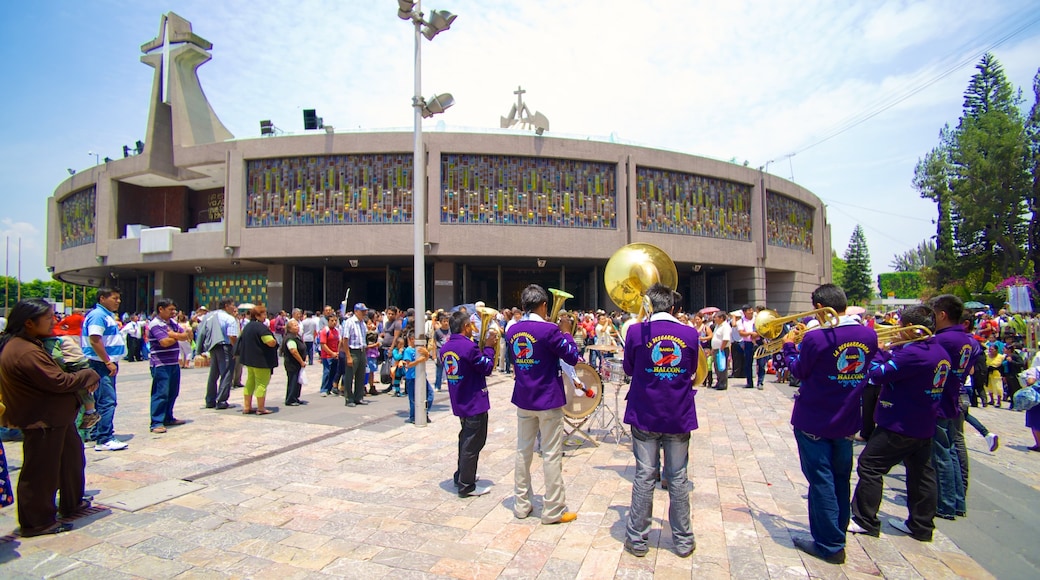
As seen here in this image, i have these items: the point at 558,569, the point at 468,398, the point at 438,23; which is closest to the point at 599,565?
the point at 558,569

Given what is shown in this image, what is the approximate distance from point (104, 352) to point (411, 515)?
4447 mm

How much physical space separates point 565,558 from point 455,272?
21.4m

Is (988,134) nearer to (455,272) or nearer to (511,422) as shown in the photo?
(455,272)

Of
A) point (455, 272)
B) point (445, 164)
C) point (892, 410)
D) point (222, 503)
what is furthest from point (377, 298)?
point (892, 410)

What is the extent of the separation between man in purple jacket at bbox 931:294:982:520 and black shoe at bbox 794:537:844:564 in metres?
1.60

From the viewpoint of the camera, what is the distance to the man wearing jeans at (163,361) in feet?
22.8

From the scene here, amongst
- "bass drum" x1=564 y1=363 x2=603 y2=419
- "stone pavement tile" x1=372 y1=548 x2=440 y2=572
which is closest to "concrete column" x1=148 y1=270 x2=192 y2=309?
"bass drum" x1=564 y1=363 x2=603 y2=419

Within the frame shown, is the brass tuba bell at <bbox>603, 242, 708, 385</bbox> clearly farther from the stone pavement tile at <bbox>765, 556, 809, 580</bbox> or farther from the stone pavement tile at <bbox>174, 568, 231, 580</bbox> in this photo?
the stone pavement tile at <bbox>174, 568, 231, 580</bbox>

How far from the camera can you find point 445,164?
22641 millimetres

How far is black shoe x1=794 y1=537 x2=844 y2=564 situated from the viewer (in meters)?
3.62

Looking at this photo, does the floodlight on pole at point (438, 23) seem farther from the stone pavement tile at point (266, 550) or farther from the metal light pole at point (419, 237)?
the stone pavement tile at point (266, 550)

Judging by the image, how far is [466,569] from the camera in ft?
11.6

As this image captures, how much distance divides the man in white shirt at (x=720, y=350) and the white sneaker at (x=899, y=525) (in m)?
7.37

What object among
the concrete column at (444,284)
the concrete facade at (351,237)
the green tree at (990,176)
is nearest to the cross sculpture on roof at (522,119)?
the concrete facade at (351,237)
